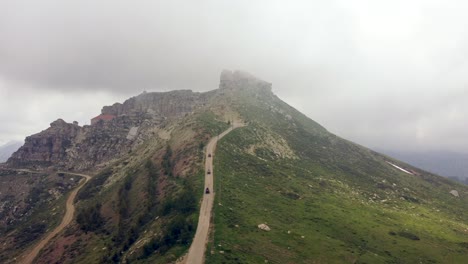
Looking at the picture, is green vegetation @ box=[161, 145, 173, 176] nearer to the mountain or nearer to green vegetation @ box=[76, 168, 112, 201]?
the mountain

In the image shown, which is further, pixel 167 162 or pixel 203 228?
pixel 167 162

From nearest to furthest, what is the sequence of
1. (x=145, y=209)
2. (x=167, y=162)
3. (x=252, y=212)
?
(x=252, y=212) < (x=145, y=209) < (x=167, y=162)

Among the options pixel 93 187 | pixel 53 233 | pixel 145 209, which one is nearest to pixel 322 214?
pixel 145 209

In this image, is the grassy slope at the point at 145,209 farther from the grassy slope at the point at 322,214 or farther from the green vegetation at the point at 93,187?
the grassy slope at the point at 322,214

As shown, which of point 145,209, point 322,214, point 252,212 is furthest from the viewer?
point 145,209

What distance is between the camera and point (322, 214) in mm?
118750

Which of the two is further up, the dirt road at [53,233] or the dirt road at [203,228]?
the dirt road at [203,228]

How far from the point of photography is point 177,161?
504ft

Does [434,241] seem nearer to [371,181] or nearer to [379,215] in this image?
[379,215]

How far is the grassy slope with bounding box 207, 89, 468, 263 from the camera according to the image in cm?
9138

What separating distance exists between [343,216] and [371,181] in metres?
68.7

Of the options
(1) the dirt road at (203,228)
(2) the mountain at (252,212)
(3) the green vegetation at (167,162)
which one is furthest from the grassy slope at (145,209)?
(1) the dirt road at (203,228)

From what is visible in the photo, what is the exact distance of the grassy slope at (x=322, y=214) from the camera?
9138cm

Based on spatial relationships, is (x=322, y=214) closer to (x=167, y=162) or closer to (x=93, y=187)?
(x=167, y=162)
